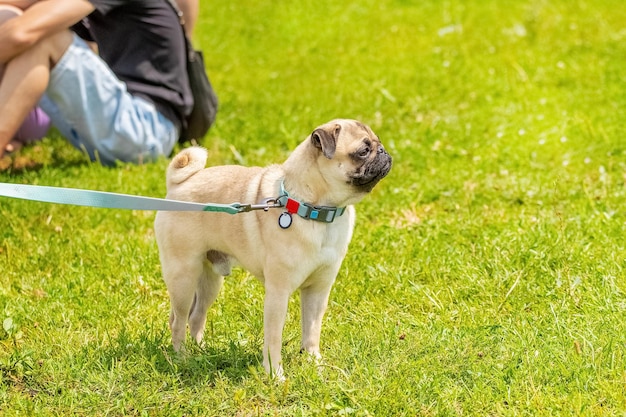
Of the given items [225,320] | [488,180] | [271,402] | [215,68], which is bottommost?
[215,68]

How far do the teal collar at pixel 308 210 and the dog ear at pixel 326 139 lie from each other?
0.65 ft

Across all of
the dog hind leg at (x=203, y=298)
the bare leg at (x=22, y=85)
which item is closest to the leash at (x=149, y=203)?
the dog hind leg at (x=203, y=298)

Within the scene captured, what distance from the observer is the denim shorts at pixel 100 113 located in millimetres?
5828

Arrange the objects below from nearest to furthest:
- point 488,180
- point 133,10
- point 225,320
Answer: point 225,320
point 488,180
point 133,10

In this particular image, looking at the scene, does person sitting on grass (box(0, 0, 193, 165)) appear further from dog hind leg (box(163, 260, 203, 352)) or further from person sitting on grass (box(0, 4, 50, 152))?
dog hind leg (box(163, 260, 203, 352))

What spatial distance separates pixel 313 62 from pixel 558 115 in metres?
2.54

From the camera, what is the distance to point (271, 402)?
3.26 m

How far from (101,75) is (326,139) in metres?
3.12

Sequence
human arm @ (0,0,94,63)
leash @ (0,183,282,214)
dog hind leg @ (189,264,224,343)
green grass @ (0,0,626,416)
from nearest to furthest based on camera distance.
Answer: leash @ (0,183,282,214)
green grass @ (0,0,626,416)
dog hind leg @ (189,264,224,343)
human arm @ (0,0,94,63)

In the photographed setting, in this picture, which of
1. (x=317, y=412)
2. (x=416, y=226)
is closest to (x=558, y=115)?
(x=416, y=226)

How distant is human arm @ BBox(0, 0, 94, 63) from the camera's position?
5442 mm

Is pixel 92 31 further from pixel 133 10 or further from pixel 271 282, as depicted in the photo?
pixel 271 282

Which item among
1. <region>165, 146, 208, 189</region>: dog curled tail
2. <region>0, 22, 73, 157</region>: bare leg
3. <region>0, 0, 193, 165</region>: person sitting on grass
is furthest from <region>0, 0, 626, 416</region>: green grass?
<region>165, 146, 208, 189</region>: dog curled tail

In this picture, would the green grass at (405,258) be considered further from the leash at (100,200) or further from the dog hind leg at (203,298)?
the leash at (100,200)
